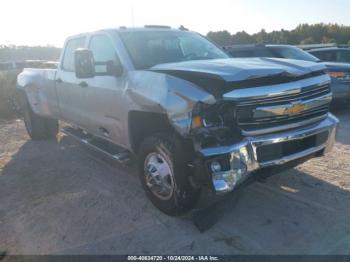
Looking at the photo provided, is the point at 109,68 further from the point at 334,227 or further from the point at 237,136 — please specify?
the point at 334,227

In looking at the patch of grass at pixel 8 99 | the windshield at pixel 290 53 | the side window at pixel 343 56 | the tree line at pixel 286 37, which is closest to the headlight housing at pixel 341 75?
the windshield at pixel 290 53

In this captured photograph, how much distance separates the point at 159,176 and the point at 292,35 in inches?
1572

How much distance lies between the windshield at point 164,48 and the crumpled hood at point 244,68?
423 millimetres

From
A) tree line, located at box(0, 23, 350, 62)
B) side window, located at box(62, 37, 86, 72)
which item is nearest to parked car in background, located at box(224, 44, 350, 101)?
side window, located at box(62, 37, 86, 72)

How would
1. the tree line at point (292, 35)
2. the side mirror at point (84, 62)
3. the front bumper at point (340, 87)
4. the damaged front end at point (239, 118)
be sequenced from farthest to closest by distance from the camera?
the tree line at point (292, 35) < the front bumper at point (340, 87) < the side mirror at point (84, 62) < the damaged front end at point (239, 118)

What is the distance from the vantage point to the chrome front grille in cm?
347

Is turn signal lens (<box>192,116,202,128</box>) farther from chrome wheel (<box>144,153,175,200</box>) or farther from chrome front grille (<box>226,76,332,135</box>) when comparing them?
chrome wheel (<box>144,153,175,200</box>)

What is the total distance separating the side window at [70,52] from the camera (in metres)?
5.89

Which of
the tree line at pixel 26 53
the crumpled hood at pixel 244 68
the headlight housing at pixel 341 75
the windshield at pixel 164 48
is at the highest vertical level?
the windshield at pixel 164 48

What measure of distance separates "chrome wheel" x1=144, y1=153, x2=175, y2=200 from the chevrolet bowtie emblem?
1.23 metres

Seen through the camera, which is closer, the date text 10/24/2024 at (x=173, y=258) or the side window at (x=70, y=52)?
the date text 10/24/2024 at (x=173, y=258)

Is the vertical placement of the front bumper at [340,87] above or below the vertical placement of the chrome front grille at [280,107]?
below

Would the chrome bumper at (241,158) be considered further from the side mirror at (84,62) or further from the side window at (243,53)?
the side window at (243,53)

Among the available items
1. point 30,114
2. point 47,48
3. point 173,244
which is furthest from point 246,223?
point 47,48
